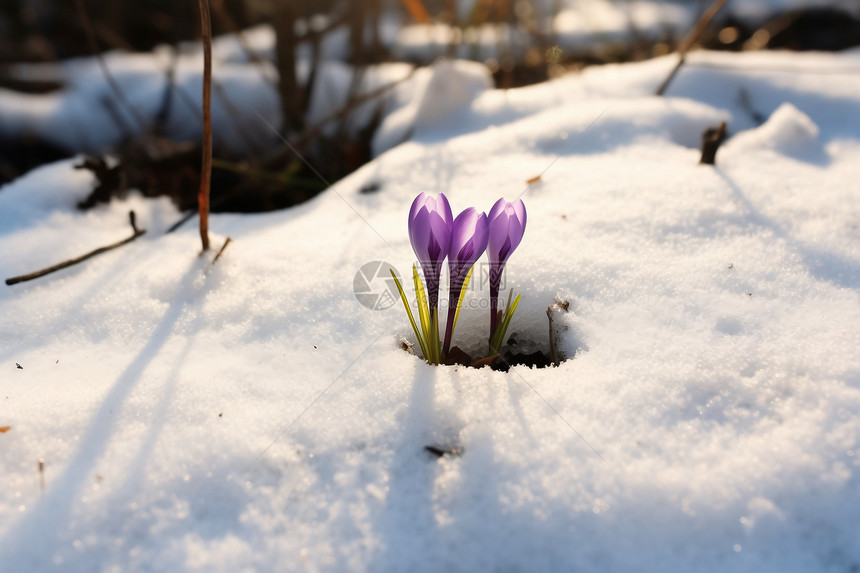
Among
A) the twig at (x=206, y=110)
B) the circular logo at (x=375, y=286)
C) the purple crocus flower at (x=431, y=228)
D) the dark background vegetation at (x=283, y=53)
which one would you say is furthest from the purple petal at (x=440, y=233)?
the dark background vegetation at (x=283, y=53)

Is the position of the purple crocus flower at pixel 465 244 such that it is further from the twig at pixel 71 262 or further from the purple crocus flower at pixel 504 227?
the twig at pixel 71 262

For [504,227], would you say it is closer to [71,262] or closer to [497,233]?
[497,233]

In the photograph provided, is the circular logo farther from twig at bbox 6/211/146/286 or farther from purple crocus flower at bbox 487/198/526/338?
twig at bbox 6/211/146/286

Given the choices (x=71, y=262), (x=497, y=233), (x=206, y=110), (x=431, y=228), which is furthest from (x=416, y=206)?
(x=71, y=262)

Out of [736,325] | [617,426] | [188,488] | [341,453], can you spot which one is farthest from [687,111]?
[188,488]

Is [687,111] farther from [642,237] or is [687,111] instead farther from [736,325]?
[736,325]

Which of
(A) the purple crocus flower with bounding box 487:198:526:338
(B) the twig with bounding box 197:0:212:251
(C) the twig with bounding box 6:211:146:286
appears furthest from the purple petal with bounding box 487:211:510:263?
(C) the twig with bounding box 6:211:146:286
